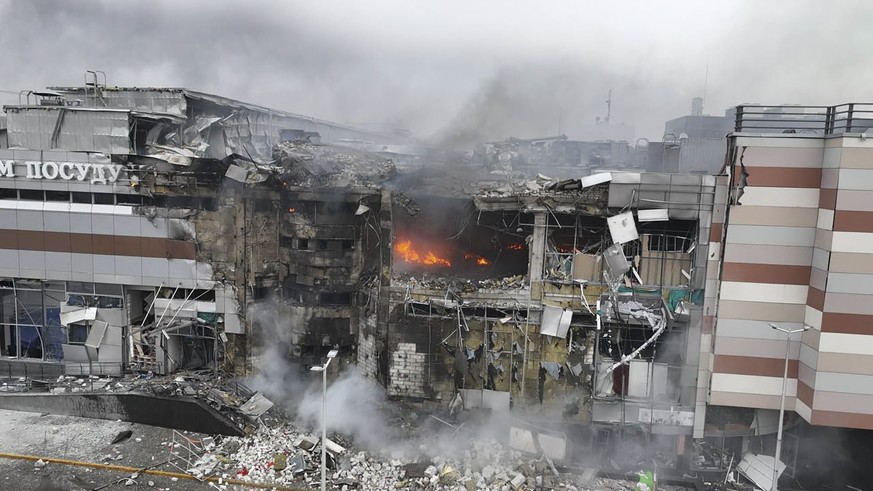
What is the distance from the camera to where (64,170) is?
71.8 feet

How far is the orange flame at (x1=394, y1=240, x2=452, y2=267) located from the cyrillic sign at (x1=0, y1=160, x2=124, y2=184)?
1177 centimetres

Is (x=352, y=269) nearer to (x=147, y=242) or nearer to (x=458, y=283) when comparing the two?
(x=458, y=283)

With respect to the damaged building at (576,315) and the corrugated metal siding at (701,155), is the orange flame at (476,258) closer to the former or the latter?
the damaged building at (576,315)

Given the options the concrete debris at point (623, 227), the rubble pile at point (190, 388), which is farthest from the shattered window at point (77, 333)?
the concrete debris at point (623, 227)

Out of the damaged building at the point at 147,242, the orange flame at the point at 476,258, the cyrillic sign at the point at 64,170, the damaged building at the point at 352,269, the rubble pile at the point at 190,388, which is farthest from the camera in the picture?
the cyrillic sign at the point at 64,170

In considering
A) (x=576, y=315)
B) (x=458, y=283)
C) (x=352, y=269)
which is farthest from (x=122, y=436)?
(x=576, y=315)

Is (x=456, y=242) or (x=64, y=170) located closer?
(x=456, y=242)

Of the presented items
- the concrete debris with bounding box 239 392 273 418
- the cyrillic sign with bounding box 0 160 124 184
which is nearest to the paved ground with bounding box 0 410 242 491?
the concrete debris with bounding box 239 392 273 418

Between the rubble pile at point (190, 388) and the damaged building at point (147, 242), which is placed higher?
the damaged building at point (147, 242)

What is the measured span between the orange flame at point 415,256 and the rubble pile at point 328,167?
2.72 meters

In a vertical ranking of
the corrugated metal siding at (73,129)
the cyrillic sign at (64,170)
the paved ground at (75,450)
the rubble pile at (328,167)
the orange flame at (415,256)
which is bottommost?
the paved ground at (75,450)

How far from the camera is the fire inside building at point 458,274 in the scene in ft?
57.1

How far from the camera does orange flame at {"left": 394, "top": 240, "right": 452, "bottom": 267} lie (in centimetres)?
2112

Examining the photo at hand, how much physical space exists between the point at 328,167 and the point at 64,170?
425 inches
